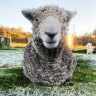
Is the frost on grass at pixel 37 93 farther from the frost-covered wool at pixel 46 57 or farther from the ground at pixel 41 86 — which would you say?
the frost-covered wool at pixel 46 57

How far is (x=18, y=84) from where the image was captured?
682 cm

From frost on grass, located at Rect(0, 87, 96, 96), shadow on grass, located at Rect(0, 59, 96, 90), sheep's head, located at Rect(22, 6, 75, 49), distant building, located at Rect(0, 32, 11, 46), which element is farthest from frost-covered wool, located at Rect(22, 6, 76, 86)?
distant building, located at Rect(0, 32, 11, 46)

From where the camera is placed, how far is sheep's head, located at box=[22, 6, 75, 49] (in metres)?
5.99

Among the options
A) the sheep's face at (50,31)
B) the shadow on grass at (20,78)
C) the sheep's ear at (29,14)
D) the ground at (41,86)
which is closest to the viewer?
the sheep's face at (50,31)

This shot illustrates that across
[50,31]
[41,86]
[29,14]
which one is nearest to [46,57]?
[41,86]

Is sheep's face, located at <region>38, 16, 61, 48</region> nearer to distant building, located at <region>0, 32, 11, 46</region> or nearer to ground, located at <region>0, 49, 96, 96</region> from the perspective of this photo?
ground, located at <region>0, 49, 96, 96</region>

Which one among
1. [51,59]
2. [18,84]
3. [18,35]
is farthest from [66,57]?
[18,35]

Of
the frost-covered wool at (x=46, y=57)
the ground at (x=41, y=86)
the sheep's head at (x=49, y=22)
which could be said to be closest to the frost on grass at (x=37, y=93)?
the ground at (x=41, y=86)

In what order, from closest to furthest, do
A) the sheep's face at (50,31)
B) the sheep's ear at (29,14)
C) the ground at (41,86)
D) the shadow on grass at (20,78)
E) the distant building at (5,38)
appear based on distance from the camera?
1. the sheep's face at (50,31)
2. the ground at (41,86)
3. the sheep's ear at (29,14)
4. the shadow on grass at (20,78)
5. the distant building at (5,38)

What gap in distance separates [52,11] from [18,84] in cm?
139

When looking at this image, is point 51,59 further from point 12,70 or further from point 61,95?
point 12,70

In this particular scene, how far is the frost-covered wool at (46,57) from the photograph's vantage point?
650cm

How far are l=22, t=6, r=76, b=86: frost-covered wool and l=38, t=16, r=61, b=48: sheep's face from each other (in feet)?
0.53

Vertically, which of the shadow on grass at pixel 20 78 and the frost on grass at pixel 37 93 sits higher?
the frost on grass at pixel 37 93
